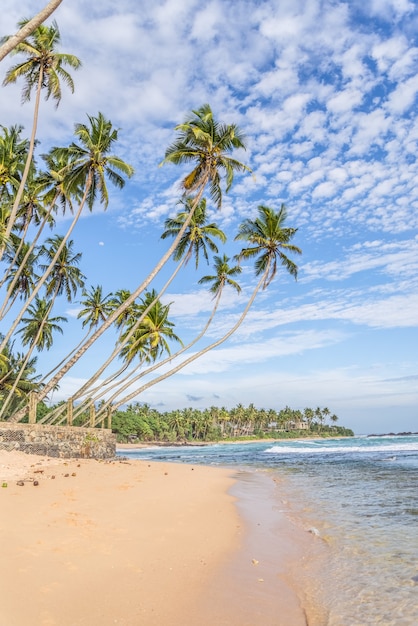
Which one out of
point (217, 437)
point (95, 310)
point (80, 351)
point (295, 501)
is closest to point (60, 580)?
point (295, 501)

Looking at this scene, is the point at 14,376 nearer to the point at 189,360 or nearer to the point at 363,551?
the point at 189,360

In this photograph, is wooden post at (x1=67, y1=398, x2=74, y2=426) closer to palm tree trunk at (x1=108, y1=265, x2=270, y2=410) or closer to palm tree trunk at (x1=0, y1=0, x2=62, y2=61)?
palm tree trunk at (x1=108, y1=265, x2=270, y2=410)

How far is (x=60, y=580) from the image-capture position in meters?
3.65

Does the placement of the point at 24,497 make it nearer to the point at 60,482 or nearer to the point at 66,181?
the point at 60,482

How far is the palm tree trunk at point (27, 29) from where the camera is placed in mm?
5223

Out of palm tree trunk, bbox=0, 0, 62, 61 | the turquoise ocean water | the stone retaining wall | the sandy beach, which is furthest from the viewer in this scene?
the stone retaining wall

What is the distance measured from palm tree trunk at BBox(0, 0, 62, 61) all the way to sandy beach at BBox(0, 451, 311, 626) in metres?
5.74

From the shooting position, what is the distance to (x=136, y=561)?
4.41m

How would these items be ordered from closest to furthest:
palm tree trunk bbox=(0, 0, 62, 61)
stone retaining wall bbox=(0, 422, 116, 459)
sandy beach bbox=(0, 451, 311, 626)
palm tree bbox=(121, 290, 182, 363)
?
sandy beach bbox=(0, 451, 311, 626) → palm tree trunk bbox=(0, 0, 62, 61) → stone retaining wall bbox=(0, 422, 116, 459) → palm tree bbox=(121, 290, 182, 363)

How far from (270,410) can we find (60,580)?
5137 inches

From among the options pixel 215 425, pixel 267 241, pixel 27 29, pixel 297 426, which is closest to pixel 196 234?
pixel 267 241

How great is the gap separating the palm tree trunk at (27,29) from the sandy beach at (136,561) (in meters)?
5.74

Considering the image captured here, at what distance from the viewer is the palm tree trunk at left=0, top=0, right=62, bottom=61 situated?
5.22 metres

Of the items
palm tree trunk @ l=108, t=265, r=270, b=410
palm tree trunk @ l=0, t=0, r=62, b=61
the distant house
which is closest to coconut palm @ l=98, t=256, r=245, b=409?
palm tree trunk @ l=108, t=265, r=270, b=410
